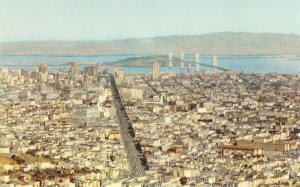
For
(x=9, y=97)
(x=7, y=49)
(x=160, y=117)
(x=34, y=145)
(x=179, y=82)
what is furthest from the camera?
(x=7, y=49)

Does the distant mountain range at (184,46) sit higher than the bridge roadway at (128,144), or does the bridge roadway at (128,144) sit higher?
the distant mountain range at (184,46)

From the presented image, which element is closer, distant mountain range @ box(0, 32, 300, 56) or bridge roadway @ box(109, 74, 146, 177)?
bridge roadway @ box(109, 74, 146, 177)

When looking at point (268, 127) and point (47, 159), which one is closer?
point (47, 159)

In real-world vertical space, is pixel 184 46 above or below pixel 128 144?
above

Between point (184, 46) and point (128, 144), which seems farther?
point (184, 46)

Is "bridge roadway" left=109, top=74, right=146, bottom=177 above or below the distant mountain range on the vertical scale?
below

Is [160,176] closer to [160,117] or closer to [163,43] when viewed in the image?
[160,117]

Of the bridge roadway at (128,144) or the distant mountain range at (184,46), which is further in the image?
the distant mountain range at (184,46)

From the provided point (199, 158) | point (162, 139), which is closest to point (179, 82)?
point (162, 139)
